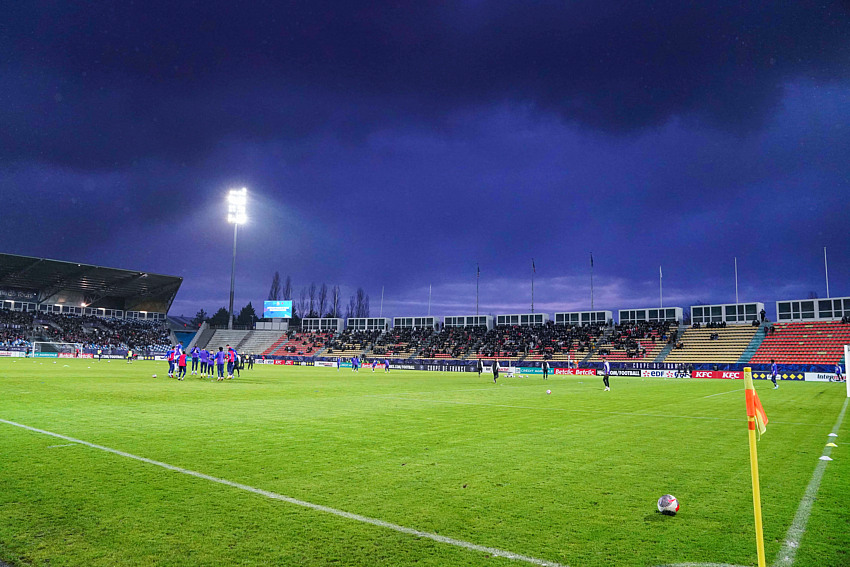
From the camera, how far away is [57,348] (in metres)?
65.9

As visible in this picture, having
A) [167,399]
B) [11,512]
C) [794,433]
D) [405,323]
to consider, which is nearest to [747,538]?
[11,512]

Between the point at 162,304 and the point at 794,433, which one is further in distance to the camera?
the point at 162,304

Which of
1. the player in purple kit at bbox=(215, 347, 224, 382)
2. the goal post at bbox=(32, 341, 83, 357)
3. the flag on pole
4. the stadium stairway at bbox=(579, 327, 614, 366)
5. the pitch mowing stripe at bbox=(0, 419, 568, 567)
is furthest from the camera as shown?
the goal post at bbox=(32, 341, 83, 357)

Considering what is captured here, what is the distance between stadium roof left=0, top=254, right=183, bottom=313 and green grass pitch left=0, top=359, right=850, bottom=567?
67507mm

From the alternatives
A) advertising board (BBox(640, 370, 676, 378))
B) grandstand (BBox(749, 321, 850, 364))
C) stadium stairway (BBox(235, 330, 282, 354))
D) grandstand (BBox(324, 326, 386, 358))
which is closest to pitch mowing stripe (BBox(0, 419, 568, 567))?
advertising board (BBox(640, 370, 676, 378))

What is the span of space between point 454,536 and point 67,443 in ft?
26.3

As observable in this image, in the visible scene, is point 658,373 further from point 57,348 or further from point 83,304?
point 83,304

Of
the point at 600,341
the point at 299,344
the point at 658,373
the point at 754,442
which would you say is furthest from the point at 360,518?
the point at 299,344

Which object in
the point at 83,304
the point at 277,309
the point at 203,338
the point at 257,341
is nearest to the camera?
the point at 83,304

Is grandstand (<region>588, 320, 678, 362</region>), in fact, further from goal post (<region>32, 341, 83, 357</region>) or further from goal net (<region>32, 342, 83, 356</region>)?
goal post (<region>32, 341, 83, 357</region>)

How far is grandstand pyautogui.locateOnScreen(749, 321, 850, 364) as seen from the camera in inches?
1993

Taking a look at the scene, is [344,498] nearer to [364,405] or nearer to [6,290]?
[364,405]

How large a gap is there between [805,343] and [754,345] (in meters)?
4.61

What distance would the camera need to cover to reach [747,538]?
507 cm
